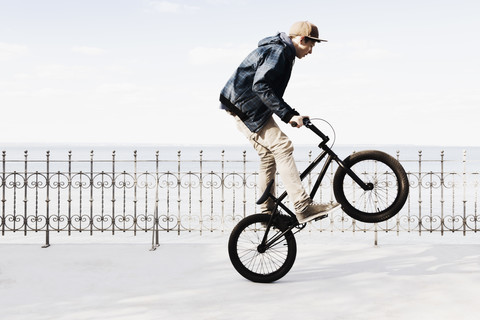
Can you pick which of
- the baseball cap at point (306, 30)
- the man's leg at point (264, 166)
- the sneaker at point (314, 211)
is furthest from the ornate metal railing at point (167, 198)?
the baseball cap at point (306, 30)

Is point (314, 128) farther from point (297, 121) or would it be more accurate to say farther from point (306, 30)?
point (306, 30)

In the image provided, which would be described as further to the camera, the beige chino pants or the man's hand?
the beige chino pants

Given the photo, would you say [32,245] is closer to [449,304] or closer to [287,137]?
[287,137]

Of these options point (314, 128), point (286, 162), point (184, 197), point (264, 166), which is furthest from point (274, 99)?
point (184, 197)

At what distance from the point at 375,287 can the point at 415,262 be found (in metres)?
1.32

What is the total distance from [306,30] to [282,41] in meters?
0.24

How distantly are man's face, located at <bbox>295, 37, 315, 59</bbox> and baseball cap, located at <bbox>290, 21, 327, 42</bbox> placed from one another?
0.05 meters

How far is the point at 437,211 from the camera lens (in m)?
19.6

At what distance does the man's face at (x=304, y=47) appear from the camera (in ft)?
13.8

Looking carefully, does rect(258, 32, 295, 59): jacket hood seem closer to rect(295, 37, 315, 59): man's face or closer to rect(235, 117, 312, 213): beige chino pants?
rect(295, 37, 315, 59): man's face

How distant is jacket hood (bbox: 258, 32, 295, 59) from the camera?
417cm

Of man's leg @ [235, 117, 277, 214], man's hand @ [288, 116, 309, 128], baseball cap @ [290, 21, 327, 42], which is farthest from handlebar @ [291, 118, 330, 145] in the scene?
baseball cap @ [290, 21, 327, 42]

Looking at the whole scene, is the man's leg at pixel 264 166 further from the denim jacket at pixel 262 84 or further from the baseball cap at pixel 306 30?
the baseball cap at pixel 306 30

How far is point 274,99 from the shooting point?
13.1 ft
